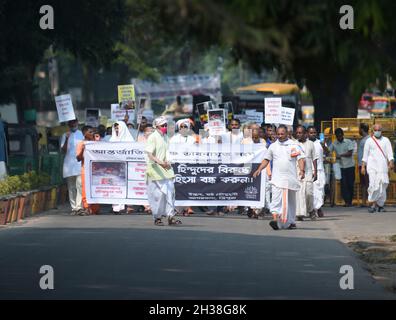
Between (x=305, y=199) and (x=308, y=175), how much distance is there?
54 centimetres

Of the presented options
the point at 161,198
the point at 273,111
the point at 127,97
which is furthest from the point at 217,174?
the point at 127,97

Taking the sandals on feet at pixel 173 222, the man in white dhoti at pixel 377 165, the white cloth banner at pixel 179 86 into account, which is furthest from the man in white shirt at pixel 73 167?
the white cloth banner at pixel 179 86

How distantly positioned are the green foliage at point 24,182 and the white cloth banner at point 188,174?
1031 millimetres

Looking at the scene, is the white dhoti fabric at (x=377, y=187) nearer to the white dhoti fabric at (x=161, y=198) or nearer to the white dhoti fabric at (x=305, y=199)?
the white dhoti fabric at (x=305, y=199)

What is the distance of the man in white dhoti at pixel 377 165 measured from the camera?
1091 inches

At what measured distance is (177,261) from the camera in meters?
16.7

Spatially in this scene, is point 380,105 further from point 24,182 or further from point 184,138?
point 24,182

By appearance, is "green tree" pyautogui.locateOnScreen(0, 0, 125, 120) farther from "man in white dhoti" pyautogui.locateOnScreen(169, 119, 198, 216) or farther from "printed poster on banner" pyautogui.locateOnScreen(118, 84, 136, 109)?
"man in white dhoti" pyautogui.locateOnScreen(169, 119, 198, 216)

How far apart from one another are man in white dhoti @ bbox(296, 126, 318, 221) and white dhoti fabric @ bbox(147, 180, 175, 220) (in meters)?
3.28

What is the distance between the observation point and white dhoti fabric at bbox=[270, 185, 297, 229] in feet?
72.8

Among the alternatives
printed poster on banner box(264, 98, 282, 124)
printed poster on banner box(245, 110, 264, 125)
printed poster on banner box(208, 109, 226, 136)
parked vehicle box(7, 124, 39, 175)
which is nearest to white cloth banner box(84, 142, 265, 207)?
printed poster on banner box(208, 109, 226, 136)

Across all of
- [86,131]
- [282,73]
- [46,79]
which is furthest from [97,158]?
[46,79]

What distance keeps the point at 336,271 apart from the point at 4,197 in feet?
28.3
